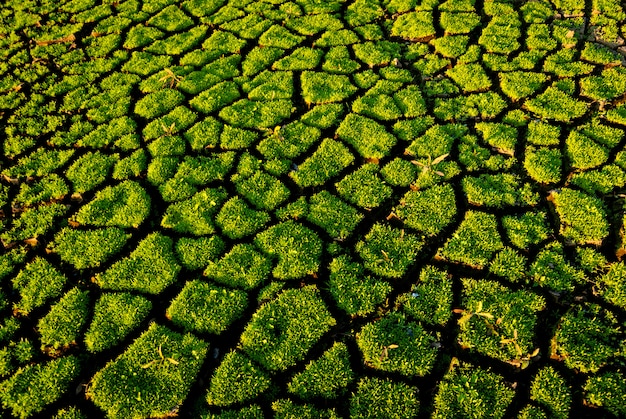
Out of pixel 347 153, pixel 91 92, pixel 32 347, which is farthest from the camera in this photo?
pixel 91 92

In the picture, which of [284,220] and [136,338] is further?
[284,220]

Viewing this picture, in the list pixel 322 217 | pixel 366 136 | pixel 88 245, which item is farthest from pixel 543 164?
pixel 88 245

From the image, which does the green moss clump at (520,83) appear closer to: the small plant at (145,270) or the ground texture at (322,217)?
the ground texture at (322,217)

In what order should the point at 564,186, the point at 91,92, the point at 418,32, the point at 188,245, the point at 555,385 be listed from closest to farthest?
1. the point at 555,385
2. the point at 188,245
3. the point at 564,186
4. the point at 91,92
5. the point at 418,32

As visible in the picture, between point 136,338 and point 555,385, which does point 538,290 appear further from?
point 136,338

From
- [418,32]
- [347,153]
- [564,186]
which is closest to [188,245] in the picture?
[347,153]

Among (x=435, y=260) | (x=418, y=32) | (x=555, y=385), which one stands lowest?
(x=555, y=385)

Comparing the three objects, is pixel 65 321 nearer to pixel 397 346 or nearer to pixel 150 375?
pixel 150 375

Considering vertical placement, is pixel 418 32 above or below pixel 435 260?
above
